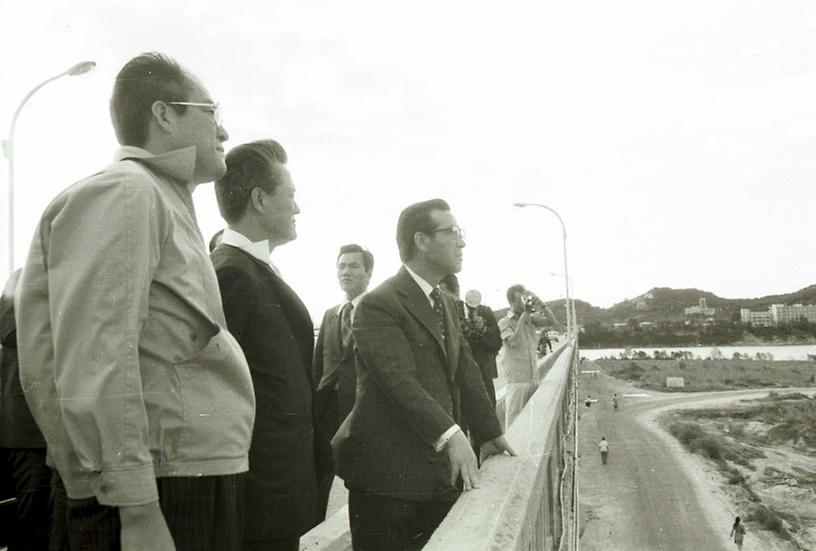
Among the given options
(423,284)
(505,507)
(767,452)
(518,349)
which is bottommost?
(767,452)

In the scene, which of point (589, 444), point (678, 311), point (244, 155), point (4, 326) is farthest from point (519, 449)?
point (678, 311)

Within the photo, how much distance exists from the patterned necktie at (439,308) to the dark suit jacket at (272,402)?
2.95 feet

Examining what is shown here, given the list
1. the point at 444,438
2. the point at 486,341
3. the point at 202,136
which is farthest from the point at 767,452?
the point at 202,136

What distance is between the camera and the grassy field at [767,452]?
46344mm

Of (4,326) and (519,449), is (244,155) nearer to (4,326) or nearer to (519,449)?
(4,326)

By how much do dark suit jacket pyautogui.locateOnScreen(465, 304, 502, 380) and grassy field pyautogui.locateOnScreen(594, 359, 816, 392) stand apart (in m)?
105

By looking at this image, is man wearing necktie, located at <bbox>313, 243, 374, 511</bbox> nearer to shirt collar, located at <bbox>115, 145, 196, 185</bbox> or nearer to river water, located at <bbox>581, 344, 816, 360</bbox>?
shirt collar, located at <bbox>115, 145, 196, 185</bbox>

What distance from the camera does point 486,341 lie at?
18.8 ft

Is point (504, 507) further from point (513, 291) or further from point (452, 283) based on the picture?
point (513, 291)

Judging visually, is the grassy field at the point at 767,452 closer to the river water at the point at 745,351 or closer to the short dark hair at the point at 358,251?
the short dark hair at the point at 358,251

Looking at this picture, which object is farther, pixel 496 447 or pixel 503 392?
pixel 503 392

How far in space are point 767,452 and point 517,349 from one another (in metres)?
67.4

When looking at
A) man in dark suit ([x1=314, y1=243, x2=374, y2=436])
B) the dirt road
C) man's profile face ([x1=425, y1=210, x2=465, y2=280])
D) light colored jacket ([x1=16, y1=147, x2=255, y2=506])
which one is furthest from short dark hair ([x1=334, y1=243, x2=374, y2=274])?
the dirt road

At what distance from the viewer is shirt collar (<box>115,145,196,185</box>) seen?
1.72 metres
